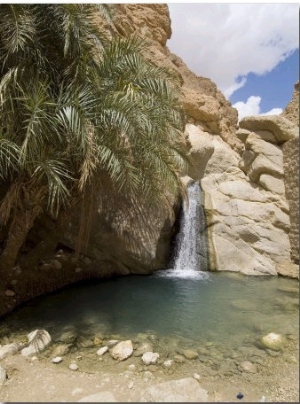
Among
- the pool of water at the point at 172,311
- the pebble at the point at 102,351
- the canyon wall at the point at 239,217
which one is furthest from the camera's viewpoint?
the canyon wall at the point at 239,217

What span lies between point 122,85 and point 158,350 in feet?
15.6

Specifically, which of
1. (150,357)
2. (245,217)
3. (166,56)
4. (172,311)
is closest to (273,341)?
(150,357)

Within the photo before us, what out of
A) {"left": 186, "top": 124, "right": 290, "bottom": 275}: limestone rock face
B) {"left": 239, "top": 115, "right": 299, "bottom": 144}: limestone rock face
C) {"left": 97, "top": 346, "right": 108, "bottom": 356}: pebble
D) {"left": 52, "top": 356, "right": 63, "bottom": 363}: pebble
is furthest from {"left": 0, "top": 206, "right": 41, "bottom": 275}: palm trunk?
{"left": 239, "top": 115, "right": 299, "bottom": 144}: limestone rock face

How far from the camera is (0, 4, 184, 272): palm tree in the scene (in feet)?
15.8

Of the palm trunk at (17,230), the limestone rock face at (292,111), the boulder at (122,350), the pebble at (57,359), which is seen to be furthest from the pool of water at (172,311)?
the limestone rock face at (292,111)

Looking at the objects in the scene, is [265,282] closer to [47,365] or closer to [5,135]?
[47,365]

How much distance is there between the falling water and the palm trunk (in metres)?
4.86

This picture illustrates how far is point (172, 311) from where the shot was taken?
21.2ft

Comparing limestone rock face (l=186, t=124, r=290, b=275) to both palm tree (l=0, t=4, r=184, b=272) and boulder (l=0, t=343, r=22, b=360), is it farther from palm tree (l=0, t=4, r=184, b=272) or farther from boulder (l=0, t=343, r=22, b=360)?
boulder (l=0, t=343, r=22, b=360)

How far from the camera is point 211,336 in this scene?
5141 mm

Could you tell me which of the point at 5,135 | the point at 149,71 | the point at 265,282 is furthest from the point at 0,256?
the point at 265,282

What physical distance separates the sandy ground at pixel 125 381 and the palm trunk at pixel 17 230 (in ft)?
8.07

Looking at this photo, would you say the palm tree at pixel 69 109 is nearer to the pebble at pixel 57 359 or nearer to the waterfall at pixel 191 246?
the pebble at pixel 57 359

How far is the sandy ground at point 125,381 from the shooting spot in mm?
3348
